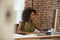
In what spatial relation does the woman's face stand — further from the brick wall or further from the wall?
the wall

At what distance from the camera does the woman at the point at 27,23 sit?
77.7 inches

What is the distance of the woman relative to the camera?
197 cm

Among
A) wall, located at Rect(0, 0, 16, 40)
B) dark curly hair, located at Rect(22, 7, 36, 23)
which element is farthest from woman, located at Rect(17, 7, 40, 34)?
wall, located at Rect(0, 0, 16, 40)

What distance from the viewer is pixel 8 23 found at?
0.26m

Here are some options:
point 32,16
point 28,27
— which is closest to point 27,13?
point 32,16

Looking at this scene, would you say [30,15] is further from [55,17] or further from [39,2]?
[55,17]

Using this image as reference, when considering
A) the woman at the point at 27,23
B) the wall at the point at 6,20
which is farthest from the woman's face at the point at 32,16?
the wall at the point at 6,20

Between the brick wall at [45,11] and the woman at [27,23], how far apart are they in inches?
2.7

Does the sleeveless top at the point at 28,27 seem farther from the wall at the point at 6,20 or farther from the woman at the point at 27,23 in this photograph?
the wall at the point at 6,20

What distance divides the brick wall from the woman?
0.22ft

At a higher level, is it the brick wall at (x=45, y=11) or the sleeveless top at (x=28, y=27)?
the brick wall at (x=45, y=11)

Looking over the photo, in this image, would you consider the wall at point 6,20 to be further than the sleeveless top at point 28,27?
No

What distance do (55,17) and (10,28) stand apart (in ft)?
5.96

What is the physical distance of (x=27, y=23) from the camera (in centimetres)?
202
